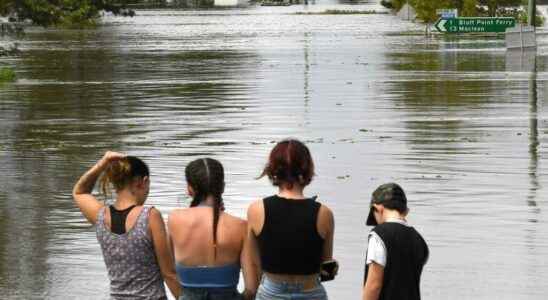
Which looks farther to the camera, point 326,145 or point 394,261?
point 326,145

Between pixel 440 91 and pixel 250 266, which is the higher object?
pixel 250 266

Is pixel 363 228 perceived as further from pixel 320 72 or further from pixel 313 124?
pixel 320 72

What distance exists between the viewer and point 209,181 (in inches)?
275

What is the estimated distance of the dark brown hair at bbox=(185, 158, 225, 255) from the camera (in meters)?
6.96

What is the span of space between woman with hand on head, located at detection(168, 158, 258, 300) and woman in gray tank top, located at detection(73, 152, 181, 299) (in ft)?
0.47

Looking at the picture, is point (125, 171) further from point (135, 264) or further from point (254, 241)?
point (254, 241)

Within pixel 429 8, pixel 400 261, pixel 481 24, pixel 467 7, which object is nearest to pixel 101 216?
pixel 400 261

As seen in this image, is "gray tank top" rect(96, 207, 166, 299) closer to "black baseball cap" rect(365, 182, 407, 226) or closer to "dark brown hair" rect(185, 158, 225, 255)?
"dark brown hair" rect(185, 158, 225, 255)

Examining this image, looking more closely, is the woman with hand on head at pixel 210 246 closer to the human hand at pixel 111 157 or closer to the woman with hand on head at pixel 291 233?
the woman with hand on head at pixel 291 233

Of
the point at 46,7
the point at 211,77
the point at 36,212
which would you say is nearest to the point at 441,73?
the point at 211,77

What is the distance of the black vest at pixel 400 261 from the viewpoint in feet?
23.7

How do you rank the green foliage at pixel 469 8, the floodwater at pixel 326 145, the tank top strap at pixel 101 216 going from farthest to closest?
the green foliage at pixel 469 8, the floodwater at pixel 326 145, the tank top strap at pixel 101 216

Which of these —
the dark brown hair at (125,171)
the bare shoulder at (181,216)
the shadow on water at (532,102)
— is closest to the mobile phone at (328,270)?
the bare shoulder at (181,216)

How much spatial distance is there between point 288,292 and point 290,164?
582 mm
